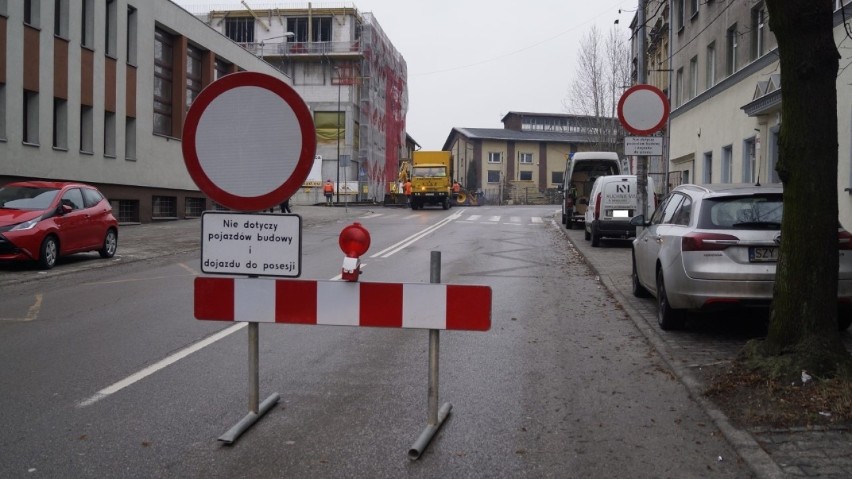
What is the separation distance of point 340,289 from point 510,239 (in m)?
19.2

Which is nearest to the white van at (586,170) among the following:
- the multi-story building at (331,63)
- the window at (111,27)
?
the window at (111,27)

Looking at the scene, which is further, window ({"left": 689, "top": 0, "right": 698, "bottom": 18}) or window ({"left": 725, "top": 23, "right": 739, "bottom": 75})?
window ({"left": 689, "top": 0, "right": 698, "bottom": 18})

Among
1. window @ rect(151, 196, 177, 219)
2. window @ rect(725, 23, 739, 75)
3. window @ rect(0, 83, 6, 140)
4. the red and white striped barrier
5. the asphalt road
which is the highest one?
window @ rect(725, 23, 739, 75)

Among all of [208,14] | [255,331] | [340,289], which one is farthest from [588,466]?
[208,14]

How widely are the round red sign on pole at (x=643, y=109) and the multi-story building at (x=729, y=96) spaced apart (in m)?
4.24

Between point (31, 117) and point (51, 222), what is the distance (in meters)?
10.3

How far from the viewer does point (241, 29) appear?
225ft

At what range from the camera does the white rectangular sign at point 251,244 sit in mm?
4852

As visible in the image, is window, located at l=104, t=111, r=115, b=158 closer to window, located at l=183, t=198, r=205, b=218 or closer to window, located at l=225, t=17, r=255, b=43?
window, located at l=183, t=198, r=205, b=218

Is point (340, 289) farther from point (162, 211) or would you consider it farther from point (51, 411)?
point (162, 211)

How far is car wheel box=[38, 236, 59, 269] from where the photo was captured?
14633 millimetres

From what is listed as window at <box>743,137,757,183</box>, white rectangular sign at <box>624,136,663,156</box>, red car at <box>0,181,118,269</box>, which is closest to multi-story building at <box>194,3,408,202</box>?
window at <box>743,137,757,183</box>

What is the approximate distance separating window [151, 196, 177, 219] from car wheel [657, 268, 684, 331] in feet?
85.5

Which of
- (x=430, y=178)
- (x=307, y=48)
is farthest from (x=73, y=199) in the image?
(x=307, y=48)
